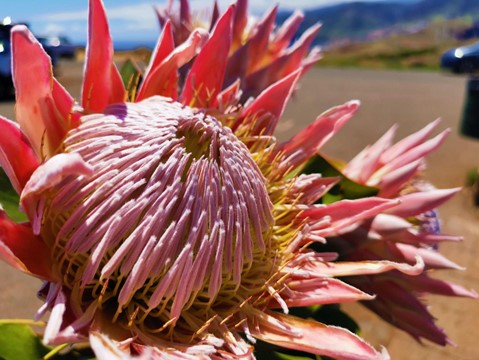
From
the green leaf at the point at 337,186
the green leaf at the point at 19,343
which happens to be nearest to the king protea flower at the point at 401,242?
the green leaf at the point at 337,186

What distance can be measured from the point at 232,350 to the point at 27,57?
0.25m

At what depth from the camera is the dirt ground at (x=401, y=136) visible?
801 mm

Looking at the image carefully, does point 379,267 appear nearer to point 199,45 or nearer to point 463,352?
point 199,45

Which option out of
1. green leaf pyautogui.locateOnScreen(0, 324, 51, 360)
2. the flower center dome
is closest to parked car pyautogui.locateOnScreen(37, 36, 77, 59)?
the flower center dome

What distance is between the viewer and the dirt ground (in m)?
0.80

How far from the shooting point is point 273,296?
0.45m

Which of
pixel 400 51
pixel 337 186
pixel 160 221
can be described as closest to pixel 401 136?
pixel 337 186

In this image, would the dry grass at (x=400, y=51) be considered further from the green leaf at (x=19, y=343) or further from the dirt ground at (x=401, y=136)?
the green leaf at (x=19, y=343)

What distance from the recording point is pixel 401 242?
54cm

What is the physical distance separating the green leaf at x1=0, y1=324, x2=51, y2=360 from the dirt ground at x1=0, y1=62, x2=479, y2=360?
0.18 m

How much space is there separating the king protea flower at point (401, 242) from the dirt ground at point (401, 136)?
10 centimetres

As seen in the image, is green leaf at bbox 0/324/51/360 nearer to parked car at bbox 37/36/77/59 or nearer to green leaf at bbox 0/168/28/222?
green leaf at bbox 0/168/28/222

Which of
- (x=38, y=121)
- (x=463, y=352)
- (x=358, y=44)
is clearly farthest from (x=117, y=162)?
(x=358, y=44)

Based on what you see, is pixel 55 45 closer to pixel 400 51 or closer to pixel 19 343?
pixel 19 343
